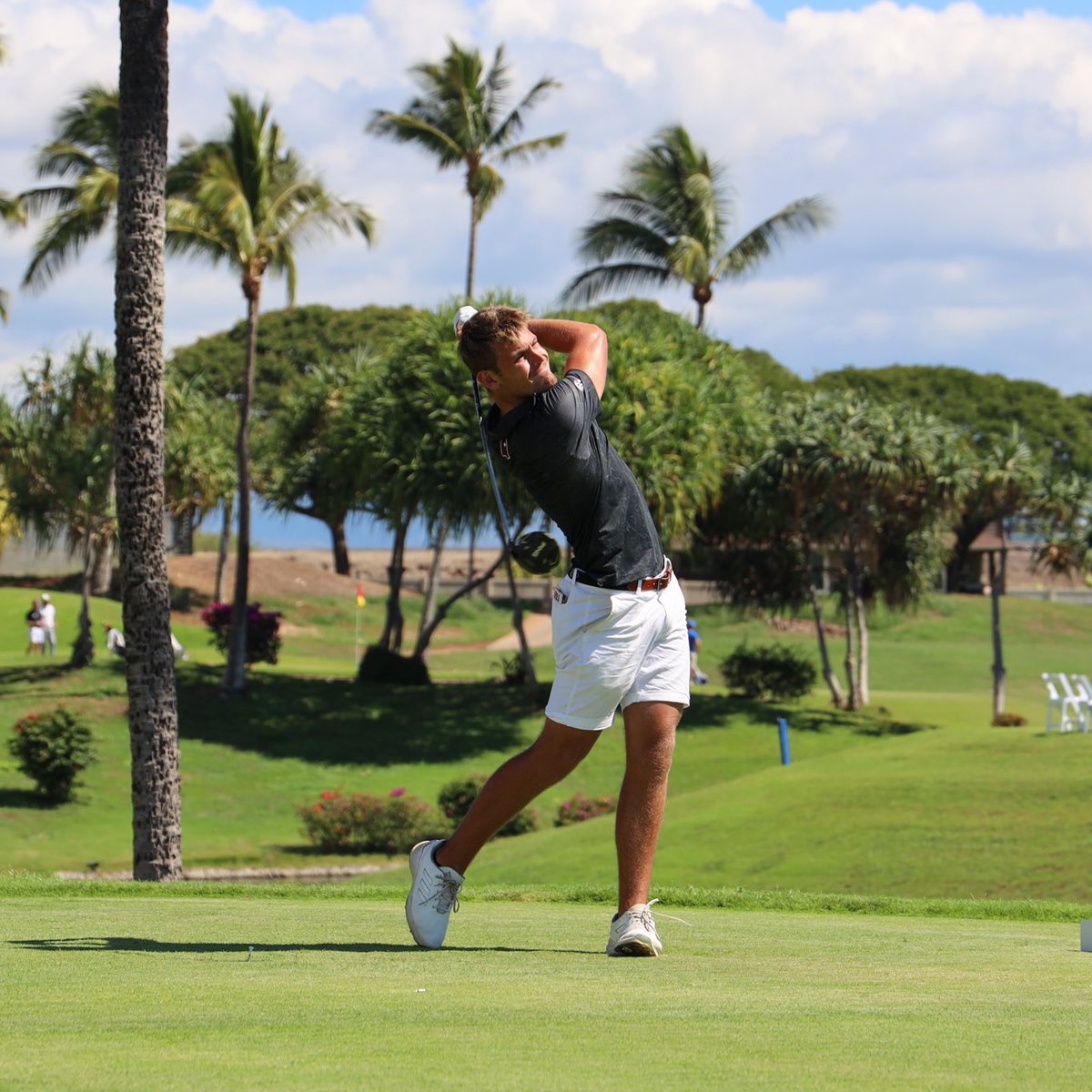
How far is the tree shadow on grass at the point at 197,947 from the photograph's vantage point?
209 inches

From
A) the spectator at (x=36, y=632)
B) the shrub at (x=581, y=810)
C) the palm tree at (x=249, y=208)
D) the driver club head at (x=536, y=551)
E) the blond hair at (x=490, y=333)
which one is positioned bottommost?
the shrub at (x=581, y=810)

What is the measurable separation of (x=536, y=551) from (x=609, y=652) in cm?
55

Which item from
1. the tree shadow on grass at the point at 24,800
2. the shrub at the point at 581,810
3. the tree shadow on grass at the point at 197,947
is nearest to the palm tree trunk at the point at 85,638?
the tree shadow on grass at the point at 24,800

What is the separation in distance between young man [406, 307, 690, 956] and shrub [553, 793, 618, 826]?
69.7 ft

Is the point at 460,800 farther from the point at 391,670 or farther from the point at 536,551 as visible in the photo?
the point at 536,551

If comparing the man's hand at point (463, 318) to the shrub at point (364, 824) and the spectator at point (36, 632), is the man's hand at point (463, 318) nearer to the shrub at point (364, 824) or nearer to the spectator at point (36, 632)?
the shrub at point (364, 824)

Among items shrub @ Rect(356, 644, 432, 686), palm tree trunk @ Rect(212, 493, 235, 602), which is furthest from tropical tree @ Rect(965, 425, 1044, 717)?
palm tree trunk @ Rect(212, 493, 235, 602)

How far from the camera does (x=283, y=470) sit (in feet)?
183

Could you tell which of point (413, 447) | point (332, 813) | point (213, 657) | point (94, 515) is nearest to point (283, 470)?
point (213, 657)

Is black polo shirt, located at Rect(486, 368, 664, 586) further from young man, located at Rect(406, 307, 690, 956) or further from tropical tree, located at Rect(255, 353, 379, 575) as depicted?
tropical tree, located at Rect(255, 353, 379, 575)

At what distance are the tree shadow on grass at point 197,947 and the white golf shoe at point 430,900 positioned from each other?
6cm

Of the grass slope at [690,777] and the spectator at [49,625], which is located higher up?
the spectator at [49,625]

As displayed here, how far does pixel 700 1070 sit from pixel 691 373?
33505 millimetres

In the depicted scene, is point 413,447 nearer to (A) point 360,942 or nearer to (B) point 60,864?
(B) point 60,864
